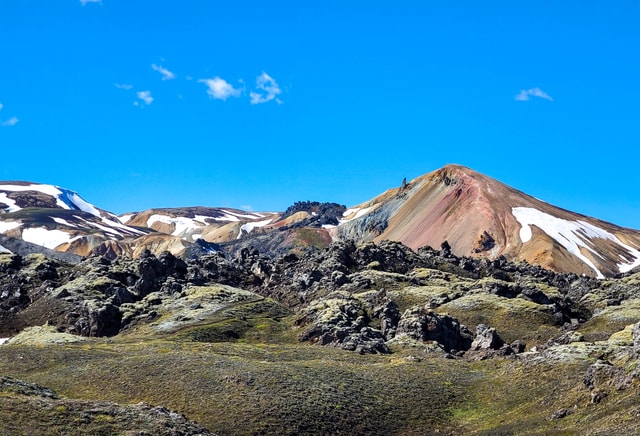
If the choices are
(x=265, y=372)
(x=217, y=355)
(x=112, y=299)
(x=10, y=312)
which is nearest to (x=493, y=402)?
(x=265, y=372)

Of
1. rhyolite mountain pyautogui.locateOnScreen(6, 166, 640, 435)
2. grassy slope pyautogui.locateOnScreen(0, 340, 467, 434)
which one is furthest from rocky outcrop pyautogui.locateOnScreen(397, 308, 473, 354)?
grassy slope pyautogui.locateOnScreen(0, 340, 467, 434)

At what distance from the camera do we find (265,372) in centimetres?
8275

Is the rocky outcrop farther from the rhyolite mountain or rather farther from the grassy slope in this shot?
the grassy slope

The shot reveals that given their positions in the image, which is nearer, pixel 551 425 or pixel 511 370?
pixel 551 425

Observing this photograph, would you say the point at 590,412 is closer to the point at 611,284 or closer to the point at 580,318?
the point at 580,318

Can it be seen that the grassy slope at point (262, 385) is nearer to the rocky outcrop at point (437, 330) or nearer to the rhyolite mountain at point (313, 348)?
the rhyolite mountain at point (313, 348)

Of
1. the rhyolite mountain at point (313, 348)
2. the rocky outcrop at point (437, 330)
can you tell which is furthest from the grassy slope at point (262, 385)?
the rocky outcrop at point (437, 330)

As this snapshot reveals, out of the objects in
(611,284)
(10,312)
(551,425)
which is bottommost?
(551,425)

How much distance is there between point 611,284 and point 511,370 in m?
98.8

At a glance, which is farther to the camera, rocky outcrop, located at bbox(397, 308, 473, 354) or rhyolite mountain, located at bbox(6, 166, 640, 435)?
rocky outcrop, located at bbox(397, 308, 473, 354)

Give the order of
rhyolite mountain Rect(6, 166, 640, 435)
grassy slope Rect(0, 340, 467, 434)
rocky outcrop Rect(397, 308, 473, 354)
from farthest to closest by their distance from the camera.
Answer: rocky outcrop Rect(397, 308, 473, 354)
grassy slope Rect(0, 340, 467, 434)
rhyolite mountain Rect(6, 166, 640, 435)

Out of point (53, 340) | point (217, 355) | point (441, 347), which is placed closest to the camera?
point (217, 355)

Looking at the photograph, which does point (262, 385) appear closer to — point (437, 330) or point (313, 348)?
point (313, 348)

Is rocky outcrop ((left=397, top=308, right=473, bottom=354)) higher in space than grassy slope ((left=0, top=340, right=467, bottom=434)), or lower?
higher
